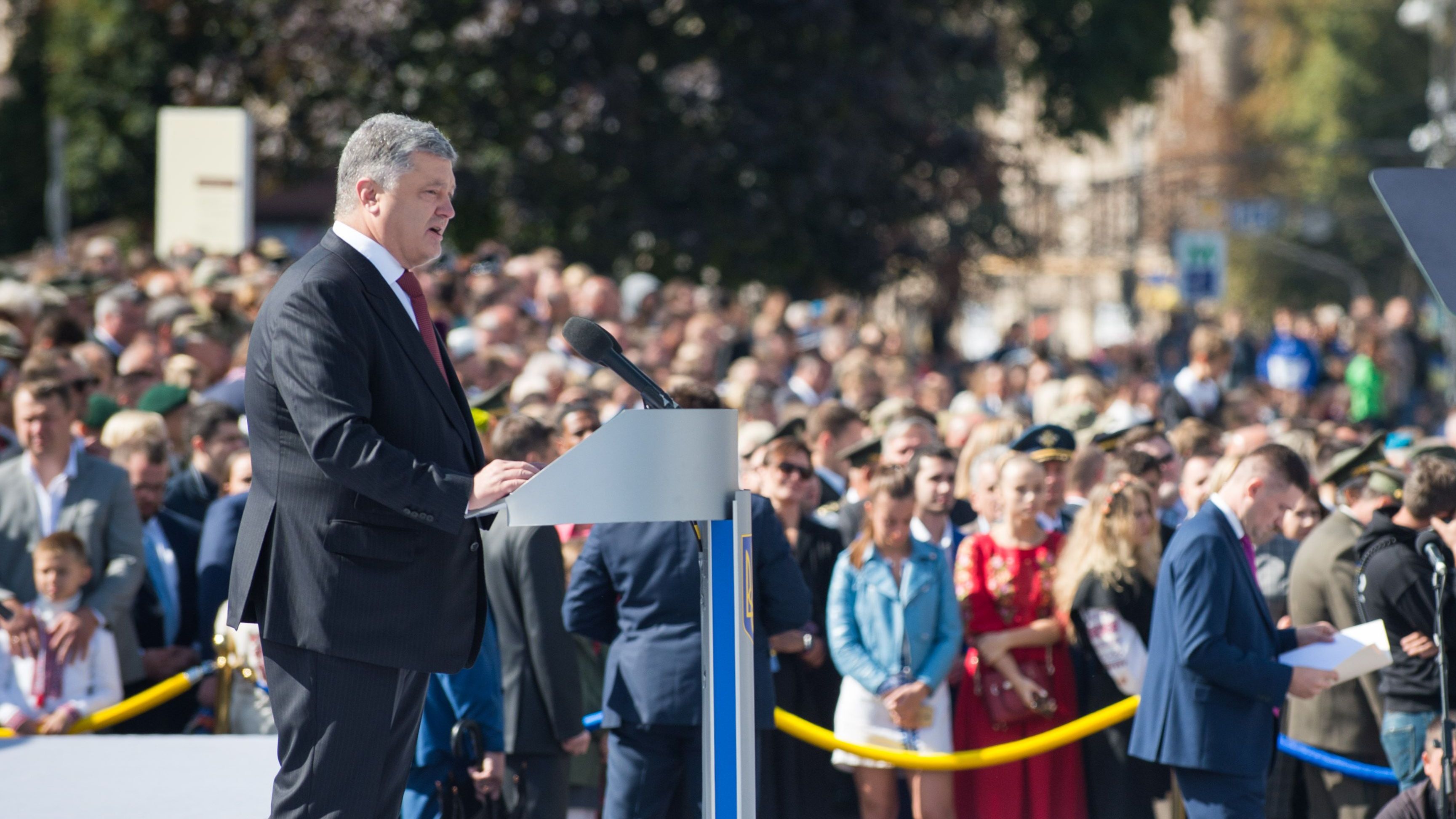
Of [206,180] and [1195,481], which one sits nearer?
[1195,481]

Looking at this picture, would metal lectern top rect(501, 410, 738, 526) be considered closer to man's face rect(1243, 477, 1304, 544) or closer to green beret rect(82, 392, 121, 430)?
man's face rect(1243, 477, 1304, 544)

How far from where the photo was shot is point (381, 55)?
60.2ft

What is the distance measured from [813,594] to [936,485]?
698 mm

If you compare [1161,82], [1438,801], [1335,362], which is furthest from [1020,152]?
[1438,801]

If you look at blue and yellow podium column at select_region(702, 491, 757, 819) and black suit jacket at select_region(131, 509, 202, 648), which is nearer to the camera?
blue and yellow podium column at select_region(702, 491, 757, 819)

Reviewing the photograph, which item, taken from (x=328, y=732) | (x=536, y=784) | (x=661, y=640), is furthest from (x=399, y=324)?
(x=536, y=784)

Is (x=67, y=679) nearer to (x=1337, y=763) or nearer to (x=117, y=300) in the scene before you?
(x=117, y=300)

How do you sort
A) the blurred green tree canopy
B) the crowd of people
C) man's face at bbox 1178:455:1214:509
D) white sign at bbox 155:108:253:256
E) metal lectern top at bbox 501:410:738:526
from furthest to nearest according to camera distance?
the blurred green tree canopy < white sign at bbox 155:108:253:256 < man's face at bbox 1178:455:1214:509 < the crowd of people < metal lectern top at bbox 501:410:738:526

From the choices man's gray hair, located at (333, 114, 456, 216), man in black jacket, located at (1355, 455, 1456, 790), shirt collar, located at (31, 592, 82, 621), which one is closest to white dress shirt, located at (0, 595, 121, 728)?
shirt collar, located at (31, 592, 82, 621)

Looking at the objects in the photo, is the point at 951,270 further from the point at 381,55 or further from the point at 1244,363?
the point at 381,55

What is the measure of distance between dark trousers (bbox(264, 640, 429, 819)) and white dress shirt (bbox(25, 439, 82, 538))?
360cm

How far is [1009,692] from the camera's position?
695 centimetres

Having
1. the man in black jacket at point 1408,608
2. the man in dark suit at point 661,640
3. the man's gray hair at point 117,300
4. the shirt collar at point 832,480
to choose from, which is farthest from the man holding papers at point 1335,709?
the man's gray hair at point 117,300

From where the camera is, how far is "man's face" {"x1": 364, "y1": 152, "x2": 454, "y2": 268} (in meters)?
3.76
